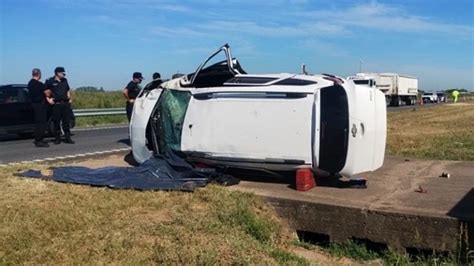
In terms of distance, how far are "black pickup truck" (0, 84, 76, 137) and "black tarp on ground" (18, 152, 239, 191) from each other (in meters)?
7.87

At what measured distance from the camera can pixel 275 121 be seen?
642 cm

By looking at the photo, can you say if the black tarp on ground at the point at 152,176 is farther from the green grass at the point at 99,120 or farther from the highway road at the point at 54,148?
the green grass at the point at 99,120

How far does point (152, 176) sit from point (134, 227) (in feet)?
6.05

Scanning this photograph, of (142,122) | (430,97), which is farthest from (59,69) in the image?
(430,97)

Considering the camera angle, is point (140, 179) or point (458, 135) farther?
point (458, 135)

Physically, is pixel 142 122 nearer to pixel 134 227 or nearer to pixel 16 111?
pixel 134 227

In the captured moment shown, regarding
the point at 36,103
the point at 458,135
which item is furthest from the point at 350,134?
the point at 458,135

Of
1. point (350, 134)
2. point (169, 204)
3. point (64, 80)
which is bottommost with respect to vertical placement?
point (169, 204)

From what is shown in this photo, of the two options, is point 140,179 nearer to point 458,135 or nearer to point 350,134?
point 350,134

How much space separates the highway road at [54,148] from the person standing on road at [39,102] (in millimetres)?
287

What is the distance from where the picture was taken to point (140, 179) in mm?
6652

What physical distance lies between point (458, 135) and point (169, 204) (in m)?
13.1

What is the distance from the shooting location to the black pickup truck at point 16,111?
14.6 m

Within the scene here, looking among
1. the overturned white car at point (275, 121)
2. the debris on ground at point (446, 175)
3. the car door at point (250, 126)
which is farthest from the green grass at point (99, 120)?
the debris on ground at point (446, 175)
